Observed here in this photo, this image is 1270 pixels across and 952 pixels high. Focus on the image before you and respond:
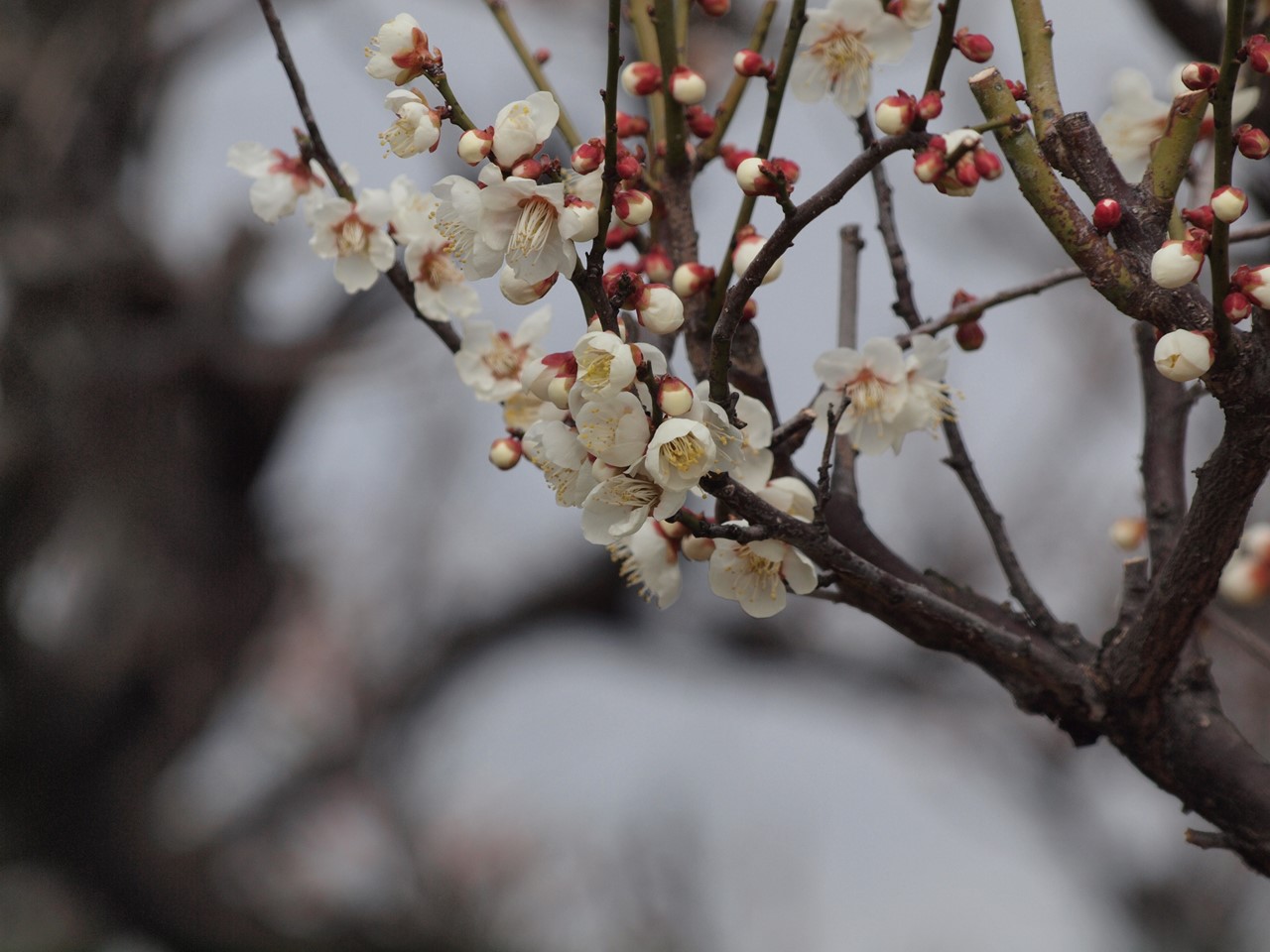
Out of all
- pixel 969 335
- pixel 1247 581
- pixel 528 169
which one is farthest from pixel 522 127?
pixel 1247 581

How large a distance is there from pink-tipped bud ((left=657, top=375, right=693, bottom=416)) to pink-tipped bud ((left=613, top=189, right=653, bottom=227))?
0.50 feet

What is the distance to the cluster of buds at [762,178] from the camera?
0.86 metres

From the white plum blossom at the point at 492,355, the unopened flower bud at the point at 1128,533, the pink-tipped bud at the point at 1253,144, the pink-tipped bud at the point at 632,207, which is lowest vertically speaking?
the unopened flower bud at the point at 1128,533

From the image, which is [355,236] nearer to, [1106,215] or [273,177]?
[273,177]

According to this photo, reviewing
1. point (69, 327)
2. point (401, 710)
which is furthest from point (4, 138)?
point (401, 710)

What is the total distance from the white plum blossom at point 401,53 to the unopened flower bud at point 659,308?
0.82 feet

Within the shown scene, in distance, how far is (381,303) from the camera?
6312 mm

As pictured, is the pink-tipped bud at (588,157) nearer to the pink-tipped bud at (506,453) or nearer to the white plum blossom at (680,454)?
the white plum blossom at (680,454)

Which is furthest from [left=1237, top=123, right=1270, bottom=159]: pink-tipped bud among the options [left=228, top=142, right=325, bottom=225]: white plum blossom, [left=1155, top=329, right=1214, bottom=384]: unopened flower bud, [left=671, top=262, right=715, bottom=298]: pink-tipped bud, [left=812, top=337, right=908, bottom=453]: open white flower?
[left=228, top=142, right=325, bottom=225]: white plum blossom

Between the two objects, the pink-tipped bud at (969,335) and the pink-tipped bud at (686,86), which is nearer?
the pink-tipped bud at (686,86)

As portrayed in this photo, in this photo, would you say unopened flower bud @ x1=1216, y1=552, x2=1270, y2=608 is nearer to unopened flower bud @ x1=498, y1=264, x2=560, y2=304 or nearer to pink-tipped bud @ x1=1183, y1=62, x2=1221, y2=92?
pink-tipped bud @ x1=1183, y1=62, x2=1221, y2=92

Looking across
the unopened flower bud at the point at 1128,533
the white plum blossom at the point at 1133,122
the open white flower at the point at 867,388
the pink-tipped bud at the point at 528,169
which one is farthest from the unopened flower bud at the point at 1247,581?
the pink-tipped bud at the point at 528,169

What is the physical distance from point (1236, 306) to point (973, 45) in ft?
1.20

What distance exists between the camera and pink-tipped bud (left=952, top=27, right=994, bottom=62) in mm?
1051
